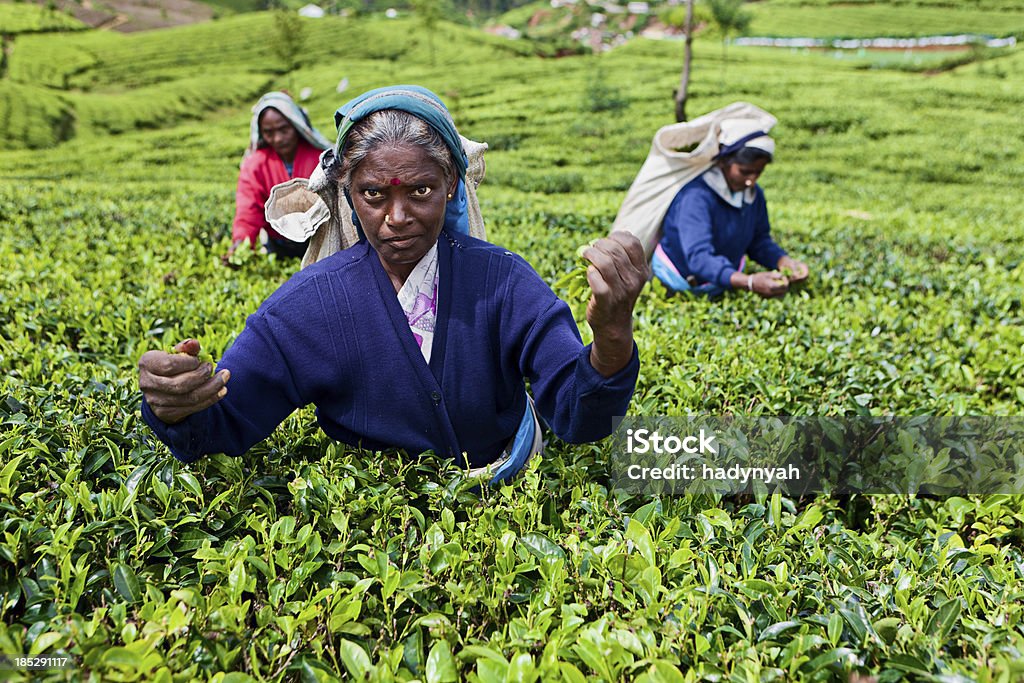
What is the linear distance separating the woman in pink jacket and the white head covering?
253 centimetres

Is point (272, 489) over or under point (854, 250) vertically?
over

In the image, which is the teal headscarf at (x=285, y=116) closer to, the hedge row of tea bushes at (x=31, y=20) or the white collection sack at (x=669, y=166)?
the white collection sack at (x=669, y=166)

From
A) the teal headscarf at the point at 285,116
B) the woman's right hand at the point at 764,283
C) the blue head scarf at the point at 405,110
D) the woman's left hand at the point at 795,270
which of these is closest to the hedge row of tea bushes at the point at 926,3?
the woman's left hand at the point at 795,270

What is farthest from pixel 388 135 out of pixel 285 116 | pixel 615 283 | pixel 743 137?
pixel 285 116

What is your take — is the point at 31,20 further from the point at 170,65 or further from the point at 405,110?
the point at 405,110

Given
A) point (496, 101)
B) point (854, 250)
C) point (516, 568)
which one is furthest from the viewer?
point (496, 101)

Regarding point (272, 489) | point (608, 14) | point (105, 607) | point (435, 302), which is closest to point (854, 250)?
point (435, 302)

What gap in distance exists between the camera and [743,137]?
427 centimetres

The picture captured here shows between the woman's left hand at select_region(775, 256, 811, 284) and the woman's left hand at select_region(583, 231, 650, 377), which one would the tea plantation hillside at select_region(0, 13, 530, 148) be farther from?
the woman's left hand at select_region(583, 231, 650, 377)

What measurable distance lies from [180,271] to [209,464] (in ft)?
9.37

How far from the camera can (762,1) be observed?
140ft

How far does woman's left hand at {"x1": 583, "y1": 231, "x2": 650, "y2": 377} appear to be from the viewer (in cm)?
139

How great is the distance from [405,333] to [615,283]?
0.63 meters

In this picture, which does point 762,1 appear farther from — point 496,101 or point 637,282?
point 637,282
